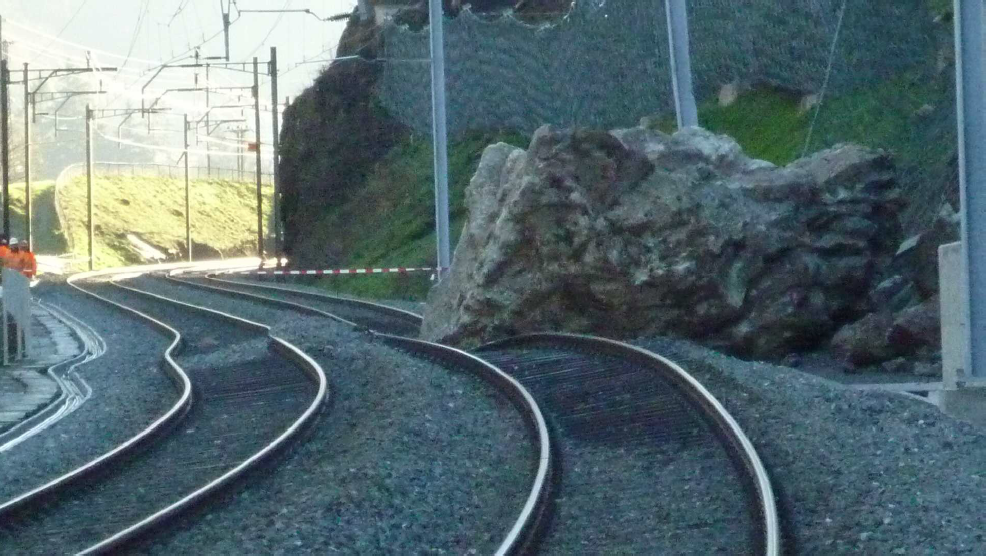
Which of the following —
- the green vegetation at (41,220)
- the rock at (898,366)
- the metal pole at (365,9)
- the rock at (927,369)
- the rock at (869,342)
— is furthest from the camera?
the green vegetation at (41,220)

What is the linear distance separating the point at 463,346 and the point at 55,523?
9259 mm

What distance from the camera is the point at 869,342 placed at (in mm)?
14469

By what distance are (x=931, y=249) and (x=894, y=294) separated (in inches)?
39.2

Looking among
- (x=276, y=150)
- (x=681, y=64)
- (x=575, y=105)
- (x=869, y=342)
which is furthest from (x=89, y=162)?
(x=869, y=342)

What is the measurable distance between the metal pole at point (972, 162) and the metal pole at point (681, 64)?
9.90m

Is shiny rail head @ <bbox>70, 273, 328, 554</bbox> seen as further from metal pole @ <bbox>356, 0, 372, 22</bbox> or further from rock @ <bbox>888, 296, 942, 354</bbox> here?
metal pole @ <bbox>356, 0, 372, 22</bbox>

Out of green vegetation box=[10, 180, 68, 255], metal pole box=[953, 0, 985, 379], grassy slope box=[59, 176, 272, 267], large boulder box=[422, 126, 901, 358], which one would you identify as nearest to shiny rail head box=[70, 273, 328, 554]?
large boulder box=[422, 126, 901, 358]

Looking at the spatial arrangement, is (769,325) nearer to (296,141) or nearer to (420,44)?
(420,44)

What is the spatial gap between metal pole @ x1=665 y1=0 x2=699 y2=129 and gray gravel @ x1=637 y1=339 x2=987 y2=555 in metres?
9.17

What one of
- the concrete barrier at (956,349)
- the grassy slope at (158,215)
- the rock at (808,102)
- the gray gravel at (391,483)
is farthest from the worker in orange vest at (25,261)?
the grassy slope at (158,215)

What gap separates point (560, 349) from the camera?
1486 centimetres

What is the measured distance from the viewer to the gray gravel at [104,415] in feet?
33.9

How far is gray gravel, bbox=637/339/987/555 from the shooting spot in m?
6.99

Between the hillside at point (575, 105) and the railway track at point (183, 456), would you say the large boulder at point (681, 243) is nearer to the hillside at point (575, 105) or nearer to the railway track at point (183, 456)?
the hillside at point (575, 105)
